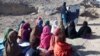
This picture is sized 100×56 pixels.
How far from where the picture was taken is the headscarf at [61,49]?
989cm

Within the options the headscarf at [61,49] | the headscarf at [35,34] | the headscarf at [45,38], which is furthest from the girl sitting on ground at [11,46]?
the headscarf at [45,38]

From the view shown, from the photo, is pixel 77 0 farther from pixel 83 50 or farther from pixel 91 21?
pixel 83 50

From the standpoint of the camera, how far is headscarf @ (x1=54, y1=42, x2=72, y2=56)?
9.89 meters

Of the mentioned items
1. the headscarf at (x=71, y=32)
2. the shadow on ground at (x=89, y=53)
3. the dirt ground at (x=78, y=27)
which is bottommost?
the shadow on ground at (x=89, y=53)

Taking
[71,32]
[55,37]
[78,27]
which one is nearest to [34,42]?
[55,37]

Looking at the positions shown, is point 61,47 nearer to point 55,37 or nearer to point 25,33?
point 55,37

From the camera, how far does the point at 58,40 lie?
9.91 meters

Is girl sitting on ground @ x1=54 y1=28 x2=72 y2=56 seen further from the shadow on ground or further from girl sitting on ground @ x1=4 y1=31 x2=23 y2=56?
the shadow on ground

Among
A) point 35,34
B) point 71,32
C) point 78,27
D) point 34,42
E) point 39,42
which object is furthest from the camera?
point 78,27

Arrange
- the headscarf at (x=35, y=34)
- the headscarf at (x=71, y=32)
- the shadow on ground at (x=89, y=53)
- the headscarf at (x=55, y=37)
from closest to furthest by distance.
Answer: the headscarf at (x=55, y=37) < the headscarf at (x=35, y=34) < the shadow on ground at (x=89, y=53) < the headscarf at (x=71, y=32)

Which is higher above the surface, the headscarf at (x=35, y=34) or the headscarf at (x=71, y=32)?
the headscarf at (x=35, y=34)

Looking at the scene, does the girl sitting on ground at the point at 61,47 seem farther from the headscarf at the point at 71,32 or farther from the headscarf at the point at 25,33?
the headscarf at the point at 71,32

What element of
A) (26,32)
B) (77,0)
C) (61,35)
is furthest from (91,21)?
(61,35)

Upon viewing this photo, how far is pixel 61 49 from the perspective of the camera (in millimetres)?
9898
